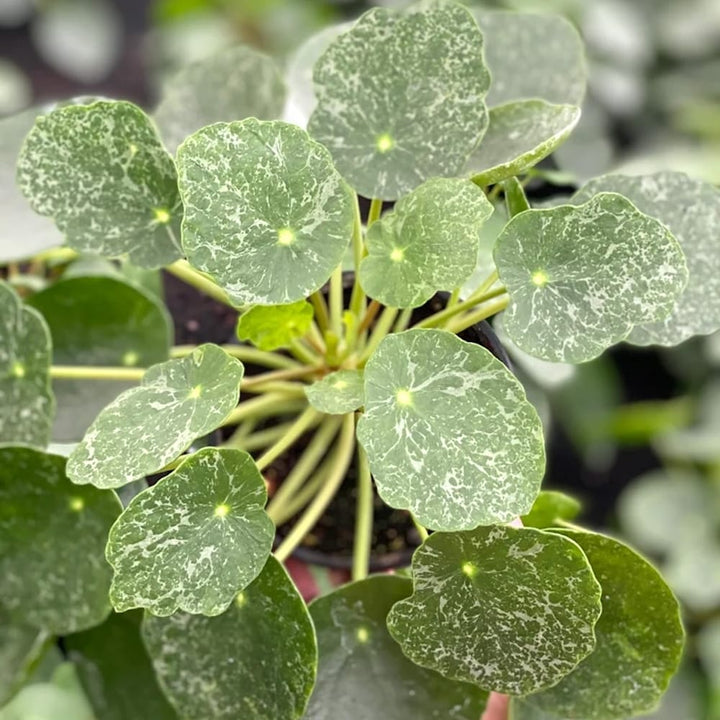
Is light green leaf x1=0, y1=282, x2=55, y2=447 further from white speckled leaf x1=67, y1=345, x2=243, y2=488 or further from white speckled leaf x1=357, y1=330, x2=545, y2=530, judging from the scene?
white speckled leaf x1=357, y1=330, x2=545, y2=530

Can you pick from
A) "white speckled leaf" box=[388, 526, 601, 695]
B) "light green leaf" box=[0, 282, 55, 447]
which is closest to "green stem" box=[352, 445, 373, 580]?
"white speckled leaf" box=[388, 526, 601, 695]

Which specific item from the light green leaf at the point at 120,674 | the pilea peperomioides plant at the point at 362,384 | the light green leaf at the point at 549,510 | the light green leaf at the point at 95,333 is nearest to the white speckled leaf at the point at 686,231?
the pilea peperomioides plant at the point at 362,384

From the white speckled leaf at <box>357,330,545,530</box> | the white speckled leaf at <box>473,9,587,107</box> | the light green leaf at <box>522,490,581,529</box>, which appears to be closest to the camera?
the white speckled leaf at <box>357,330,545,530</box>

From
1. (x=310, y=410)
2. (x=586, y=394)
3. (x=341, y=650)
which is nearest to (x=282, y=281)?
(x=310, y=410)

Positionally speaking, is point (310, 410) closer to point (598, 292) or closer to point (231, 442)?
point (231, 442)

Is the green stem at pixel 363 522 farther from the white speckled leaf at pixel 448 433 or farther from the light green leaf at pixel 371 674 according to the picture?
the white speckled leaf at pixel 448 433

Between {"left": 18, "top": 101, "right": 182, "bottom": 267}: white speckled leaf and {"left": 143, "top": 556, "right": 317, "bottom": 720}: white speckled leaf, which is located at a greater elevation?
{"left": 18, "top": 101, "right": 182, "bottom": 267}: white speckled leaf
